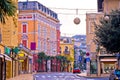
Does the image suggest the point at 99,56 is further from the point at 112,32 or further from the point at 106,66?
the point at 112,32

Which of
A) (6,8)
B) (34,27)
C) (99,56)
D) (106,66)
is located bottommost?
(106,66)

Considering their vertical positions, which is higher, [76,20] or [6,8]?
[76,20]

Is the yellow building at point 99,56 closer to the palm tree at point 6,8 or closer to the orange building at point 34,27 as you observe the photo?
the orange building at point 34,27

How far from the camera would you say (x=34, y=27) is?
10431cm

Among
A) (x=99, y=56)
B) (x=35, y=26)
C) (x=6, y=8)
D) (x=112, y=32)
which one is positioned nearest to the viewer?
(x=6, y=8)

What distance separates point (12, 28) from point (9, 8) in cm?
4598

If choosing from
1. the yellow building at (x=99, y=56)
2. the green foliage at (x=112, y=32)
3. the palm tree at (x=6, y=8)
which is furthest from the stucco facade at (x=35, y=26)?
the palm tree at (x=6, y=8)

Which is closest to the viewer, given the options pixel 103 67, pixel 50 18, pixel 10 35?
pixel 10 35

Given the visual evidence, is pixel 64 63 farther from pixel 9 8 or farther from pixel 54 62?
pixel 9 8

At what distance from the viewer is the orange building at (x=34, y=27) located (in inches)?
4104

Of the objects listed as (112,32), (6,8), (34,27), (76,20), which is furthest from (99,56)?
(6,8)

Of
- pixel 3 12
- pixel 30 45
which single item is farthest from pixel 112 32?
pixel 30 45

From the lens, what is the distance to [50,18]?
393ft

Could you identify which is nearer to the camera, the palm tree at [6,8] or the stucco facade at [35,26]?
the palm tree at [6,8]
